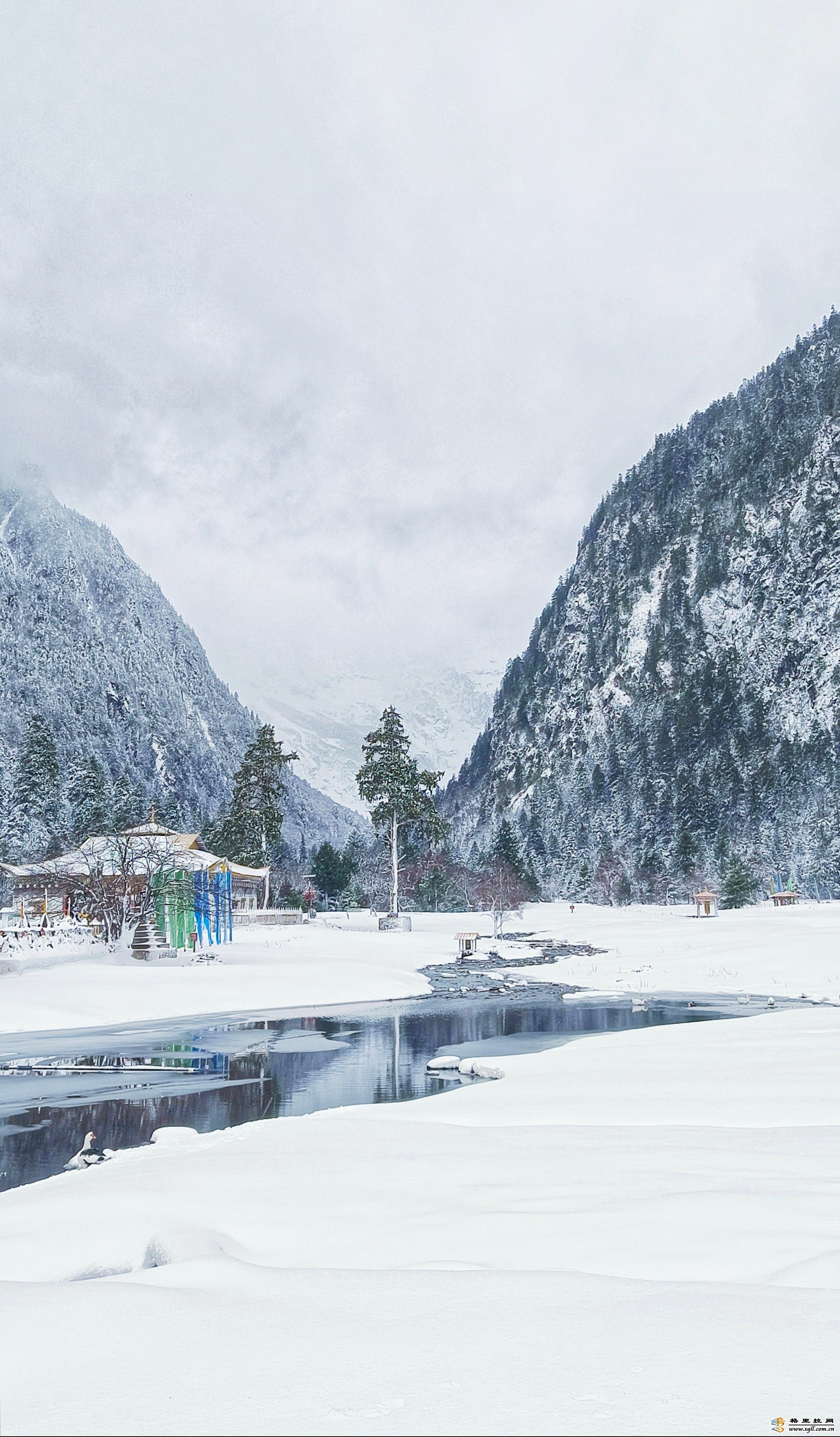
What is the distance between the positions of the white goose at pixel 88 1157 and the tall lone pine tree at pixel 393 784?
65630 millimetres

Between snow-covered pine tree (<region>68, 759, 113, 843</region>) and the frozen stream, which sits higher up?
snow-covered pine tree (<region>68, 759, 113, 843</region>)

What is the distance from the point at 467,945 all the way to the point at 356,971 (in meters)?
15.7

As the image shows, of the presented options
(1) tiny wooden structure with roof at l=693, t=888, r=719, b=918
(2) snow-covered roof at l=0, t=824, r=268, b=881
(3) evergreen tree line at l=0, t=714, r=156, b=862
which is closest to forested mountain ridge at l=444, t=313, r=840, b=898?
(1) tiny wooden structure with roof at l=693, t=888, r=719, b=918

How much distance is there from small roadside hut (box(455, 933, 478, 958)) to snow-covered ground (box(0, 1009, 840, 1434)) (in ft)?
135

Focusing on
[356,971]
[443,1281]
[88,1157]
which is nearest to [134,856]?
[356,971]

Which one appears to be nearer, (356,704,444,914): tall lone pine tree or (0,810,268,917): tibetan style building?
(0,810,268,917): tibetan style building

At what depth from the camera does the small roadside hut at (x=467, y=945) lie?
5162 cm

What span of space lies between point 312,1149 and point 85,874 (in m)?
44.7

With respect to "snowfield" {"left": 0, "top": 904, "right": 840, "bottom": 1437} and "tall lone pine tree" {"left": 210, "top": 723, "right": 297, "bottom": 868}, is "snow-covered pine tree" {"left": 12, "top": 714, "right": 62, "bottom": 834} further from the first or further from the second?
"snowfield" {"left": 0, "top": 904, "right": 840, "bottom": 1437}

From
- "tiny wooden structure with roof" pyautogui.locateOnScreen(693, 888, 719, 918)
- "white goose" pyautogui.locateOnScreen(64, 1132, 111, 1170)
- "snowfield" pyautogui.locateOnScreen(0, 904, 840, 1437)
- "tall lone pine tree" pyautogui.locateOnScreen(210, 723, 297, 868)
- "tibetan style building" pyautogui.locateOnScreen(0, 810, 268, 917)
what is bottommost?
"tiny wooden structure with roof" pyautogui.locateOnScreen(693, 888, 719, 918)

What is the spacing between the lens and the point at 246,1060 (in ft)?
67.7

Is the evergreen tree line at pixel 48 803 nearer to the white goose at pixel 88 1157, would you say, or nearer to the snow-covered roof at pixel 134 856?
the snow-covered roof at pixel 134 856

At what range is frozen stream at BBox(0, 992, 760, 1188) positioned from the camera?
1460 cm

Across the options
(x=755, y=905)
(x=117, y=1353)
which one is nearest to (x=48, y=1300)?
(x=117, y=1353)
